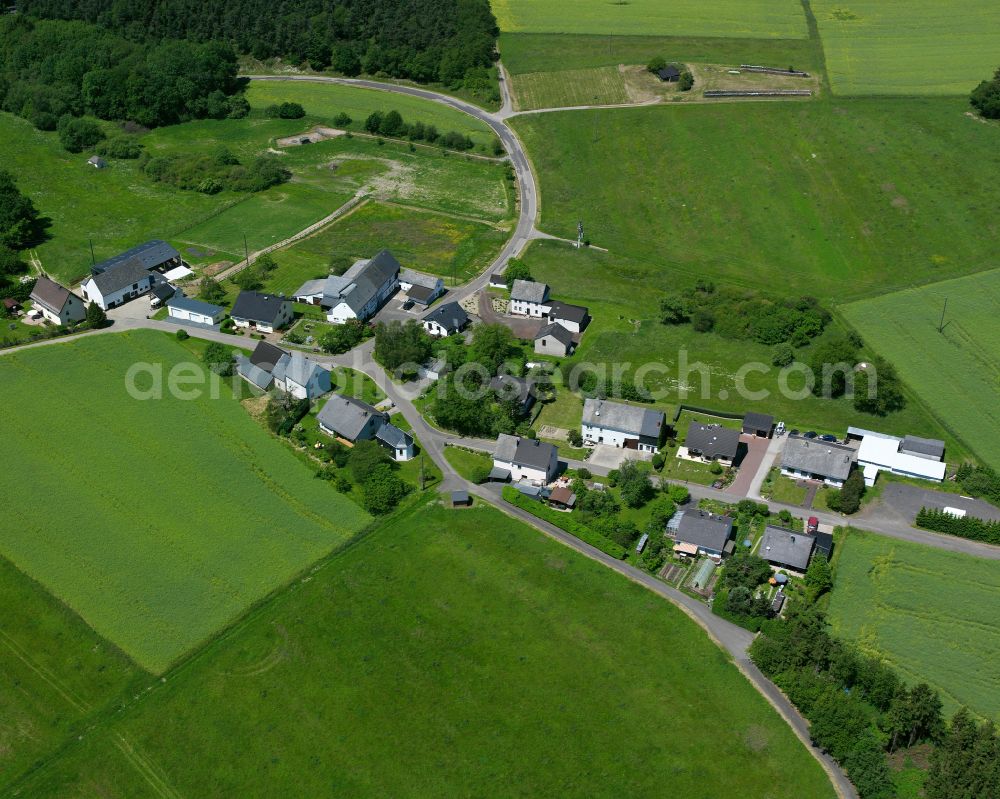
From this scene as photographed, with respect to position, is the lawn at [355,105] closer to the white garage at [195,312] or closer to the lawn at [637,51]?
the lawn at [637,51]

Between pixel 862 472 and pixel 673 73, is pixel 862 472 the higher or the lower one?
the lower one

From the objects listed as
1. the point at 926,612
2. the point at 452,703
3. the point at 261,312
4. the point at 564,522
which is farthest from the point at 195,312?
the point at 926,612

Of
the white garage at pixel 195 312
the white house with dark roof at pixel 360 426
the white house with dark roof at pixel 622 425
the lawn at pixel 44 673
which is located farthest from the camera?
the white garage at pixel 195 312

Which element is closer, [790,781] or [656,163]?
[790,781]

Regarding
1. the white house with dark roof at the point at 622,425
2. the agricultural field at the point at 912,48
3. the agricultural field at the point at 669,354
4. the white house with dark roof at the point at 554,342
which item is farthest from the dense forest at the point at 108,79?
the agricultural field at the point at 912,48

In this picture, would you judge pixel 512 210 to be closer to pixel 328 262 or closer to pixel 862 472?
pixel 328 262

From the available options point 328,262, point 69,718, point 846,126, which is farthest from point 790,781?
point 846,126

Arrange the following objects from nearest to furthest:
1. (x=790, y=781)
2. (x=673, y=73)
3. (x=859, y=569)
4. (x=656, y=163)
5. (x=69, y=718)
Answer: (x=790, y=781)
(x=69, y=718)
(x=859, y=569)
(x=656, y=163)
(x=673, y=73)

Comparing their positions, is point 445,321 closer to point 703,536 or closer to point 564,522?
point 564,522
